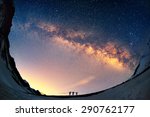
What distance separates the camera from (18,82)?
1123cm

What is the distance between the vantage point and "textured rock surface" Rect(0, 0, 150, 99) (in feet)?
24.6

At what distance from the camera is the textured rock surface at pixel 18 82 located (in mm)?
7511

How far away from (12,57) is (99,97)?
470 cm

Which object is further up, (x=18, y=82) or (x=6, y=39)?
Answer: (x=6, y=39)

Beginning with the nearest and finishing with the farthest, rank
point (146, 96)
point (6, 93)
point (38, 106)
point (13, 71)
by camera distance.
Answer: point (38, 106), point (146, 96), point (6, 93), point (13, 71)

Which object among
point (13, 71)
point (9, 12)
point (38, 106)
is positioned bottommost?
point (38, 106)

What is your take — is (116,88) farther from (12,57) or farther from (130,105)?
(12,57)

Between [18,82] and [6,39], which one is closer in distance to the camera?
[18,82]

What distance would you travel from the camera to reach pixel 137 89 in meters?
7.41

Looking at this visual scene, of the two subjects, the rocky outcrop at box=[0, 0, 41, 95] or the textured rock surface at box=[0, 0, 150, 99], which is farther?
the rocky outcrop at box=[0, 0, 41, 95]

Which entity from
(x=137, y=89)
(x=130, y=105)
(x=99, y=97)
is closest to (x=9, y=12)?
(x=99, y=97)

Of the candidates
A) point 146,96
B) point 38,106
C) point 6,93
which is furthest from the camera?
point 6,93

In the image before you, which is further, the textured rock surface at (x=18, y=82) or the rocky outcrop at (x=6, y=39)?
the rocky outcrop at (x=6, y=39)

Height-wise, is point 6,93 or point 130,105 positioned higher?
point 6,93
